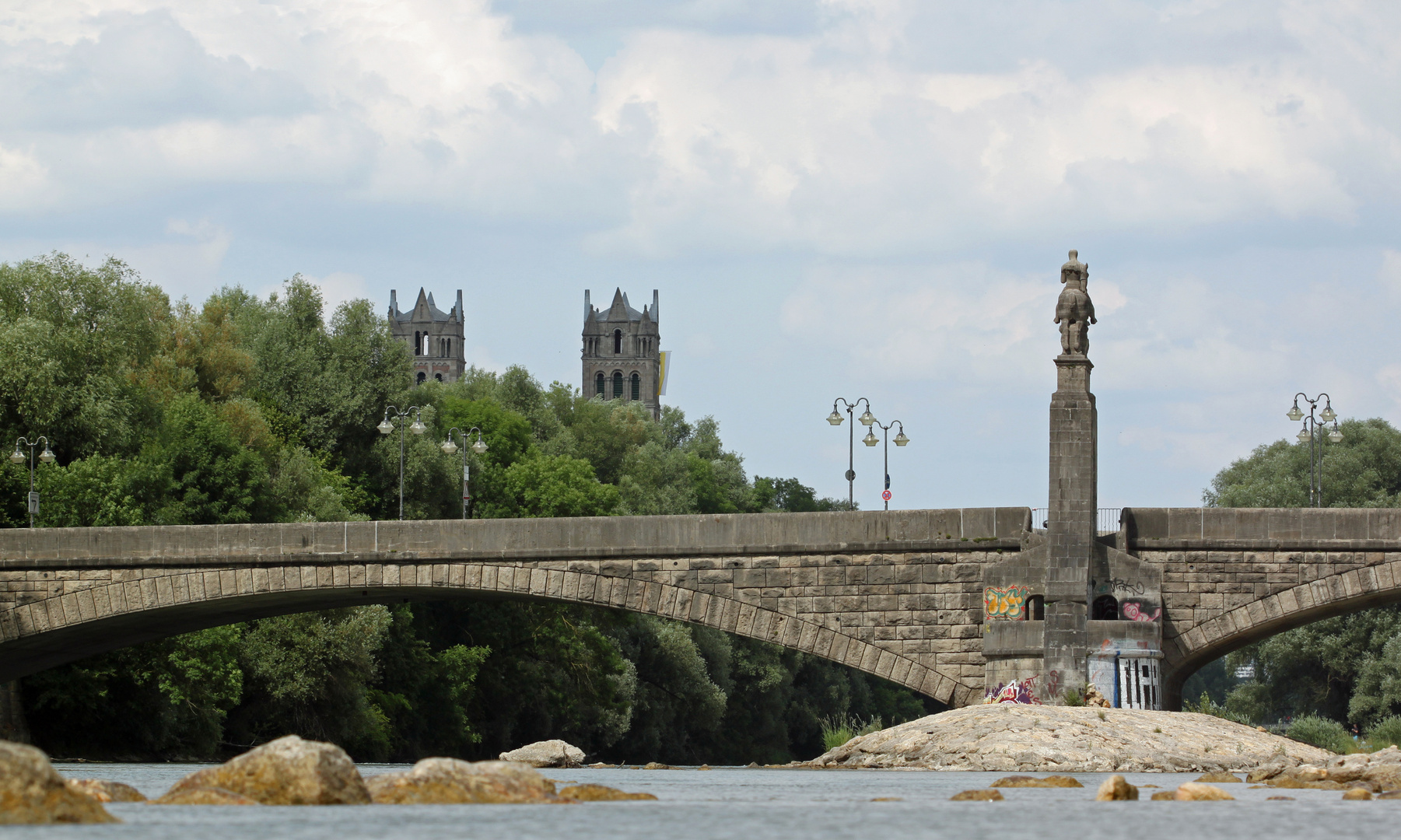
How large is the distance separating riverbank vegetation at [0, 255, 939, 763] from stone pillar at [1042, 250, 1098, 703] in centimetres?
2156

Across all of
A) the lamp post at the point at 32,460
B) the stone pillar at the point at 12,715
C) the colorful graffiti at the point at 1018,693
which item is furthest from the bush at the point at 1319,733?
the lamp post at the point at 32,460

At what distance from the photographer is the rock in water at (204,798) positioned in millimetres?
17391

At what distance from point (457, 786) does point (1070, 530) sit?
18.2m

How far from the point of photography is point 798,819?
18.2 meters

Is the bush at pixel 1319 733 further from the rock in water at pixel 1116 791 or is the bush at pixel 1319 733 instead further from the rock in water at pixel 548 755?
the rock in water at pixel 1116 791

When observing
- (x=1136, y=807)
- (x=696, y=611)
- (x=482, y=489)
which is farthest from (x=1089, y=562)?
(x=482, y=489)

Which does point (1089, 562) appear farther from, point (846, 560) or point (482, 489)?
point (482, 489)

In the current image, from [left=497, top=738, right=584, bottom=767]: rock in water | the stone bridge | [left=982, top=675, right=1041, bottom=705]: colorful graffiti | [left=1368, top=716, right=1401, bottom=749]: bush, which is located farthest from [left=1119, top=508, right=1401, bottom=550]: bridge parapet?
[left=497, top=738, right=584, bottom=767]: rock in water

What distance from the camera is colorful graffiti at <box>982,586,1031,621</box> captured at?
34.7 m

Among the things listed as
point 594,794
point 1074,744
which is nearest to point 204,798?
point 594,794

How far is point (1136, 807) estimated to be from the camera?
19.7 metres

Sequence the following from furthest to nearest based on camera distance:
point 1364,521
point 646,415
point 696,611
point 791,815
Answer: point 646,415, point 696,611, point 1364,521, point 791,815

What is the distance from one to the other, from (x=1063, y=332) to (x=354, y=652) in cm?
2381

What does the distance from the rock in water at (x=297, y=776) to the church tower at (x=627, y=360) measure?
178 meters
